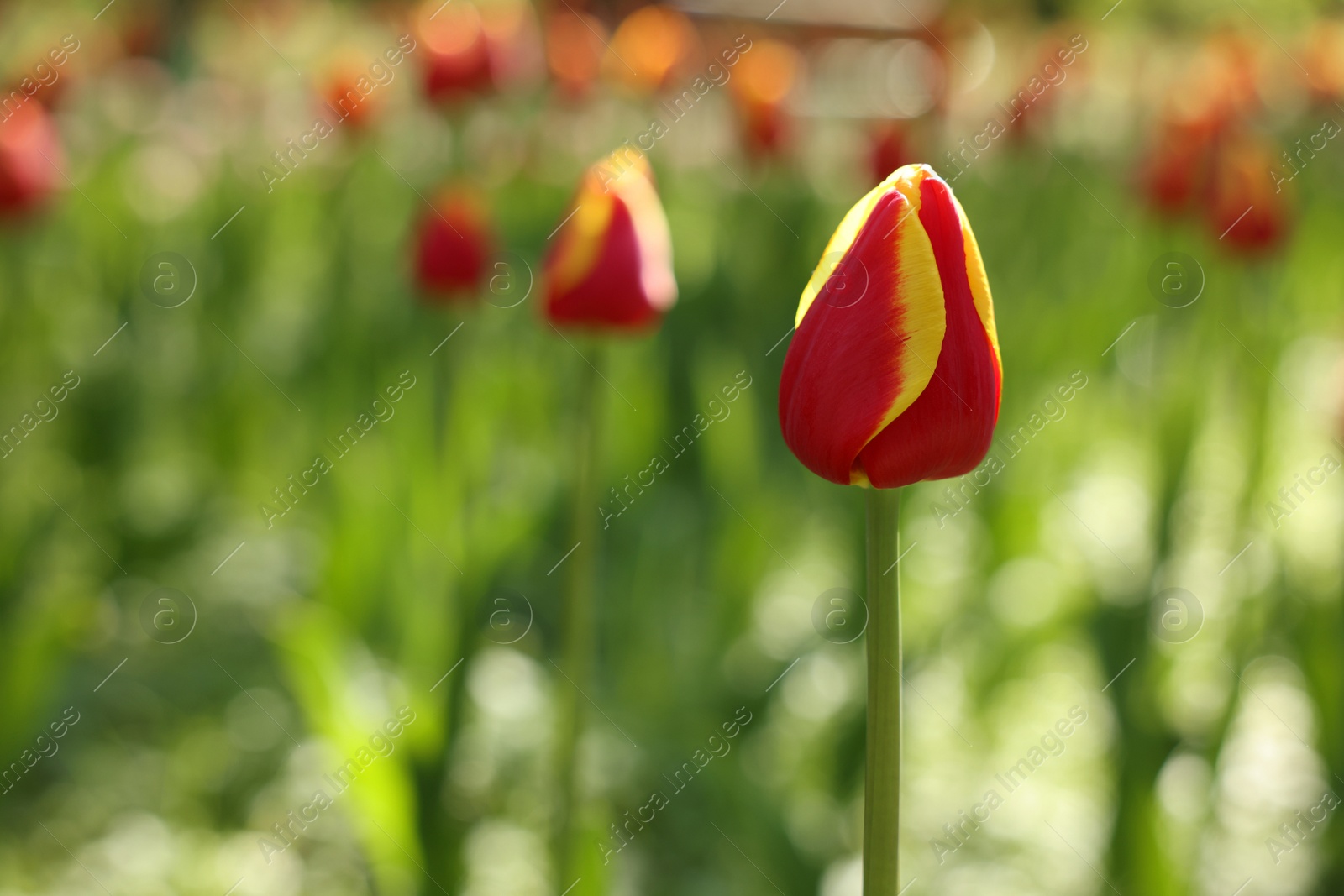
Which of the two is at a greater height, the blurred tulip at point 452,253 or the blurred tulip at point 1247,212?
the blurred tulip at point 452,253

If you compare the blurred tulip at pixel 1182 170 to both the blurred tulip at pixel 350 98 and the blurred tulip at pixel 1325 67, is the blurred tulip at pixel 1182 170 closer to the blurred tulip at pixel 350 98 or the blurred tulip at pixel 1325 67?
the blurred tulip at pixel 1325 67

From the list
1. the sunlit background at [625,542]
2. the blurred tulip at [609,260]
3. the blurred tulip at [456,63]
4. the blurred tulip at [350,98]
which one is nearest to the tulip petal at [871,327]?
the blurred tulip at [609,260]

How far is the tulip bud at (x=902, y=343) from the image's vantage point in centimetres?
63

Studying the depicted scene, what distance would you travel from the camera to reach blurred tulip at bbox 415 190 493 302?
2035 millimetres

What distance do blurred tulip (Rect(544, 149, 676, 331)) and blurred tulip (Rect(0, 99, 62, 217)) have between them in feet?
4.59

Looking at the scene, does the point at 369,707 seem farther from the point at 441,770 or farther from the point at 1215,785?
the point at 1215,785

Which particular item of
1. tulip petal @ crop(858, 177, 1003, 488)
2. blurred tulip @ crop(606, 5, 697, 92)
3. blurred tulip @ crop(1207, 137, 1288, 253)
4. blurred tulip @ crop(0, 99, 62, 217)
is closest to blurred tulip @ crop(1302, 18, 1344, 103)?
blurred tulip @ crop(1207, 137, 1288, 253)

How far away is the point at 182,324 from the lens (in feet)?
9.77

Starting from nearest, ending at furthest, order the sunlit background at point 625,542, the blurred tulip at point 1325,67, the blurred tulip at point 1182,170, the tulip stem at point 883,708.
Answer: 1. the tulip stem at point 883,708
2. the sunlit background at point 625,542
3. the blurred tulip at point 1182,170
4. the blurred tulip at point 1325,67

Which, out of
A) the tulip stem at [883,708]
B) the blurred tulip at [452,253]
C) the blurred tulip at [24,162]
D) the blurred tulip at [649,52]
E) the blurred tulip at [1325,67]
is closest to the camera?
the tulip stem at [883,708]

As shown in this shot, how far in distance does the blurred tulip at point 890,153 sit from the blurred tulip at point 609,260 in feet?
4.27

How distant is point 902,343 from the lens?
2.10ft

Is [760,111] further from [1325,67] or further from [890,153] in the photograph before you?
[1325,67]

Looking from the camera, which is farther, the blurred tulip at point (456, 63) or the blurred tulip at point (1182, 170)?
the blurred tulip at point (456, 63)
